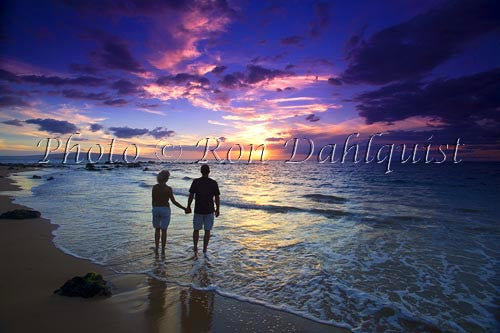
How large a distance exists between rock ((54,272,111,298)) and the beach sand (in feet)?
0.40

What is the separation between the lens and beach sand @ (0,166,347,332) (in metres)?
4.21

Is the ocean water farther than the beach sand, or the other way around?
the ocean water

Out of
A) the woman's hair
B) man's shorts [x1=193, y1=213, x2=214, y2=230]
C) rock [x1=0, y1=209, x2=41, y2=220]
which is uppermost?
the woman's hair

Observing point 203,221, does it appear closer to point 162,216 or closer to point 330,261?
point 162,216

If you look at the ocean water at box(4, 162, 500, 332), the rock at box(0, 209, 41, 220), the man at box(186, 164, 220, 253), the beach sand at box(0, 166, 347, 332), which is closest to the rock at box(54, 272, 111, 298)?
the beach sand at box(0, 166, 347, 332)

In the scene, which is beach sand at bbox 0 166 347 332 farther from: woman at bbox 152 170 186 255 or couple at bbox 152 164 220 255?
couple at bbox 152 164 220 255

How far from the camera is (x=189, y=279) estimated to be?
625 centimetres

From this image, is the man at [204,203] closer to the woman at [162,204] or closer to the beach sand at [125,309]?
the woman at [162,204]

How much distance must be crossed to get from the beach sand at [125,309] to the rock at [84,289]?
4.8 inches

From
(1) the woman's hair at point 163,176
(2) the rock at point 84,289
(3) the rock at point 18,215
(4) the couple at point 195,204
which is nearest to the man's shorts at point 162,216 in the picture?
(4) the couple at point 195,204

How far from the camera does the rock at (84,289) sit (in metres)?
5.02

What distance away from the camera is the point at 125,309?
15.5ft

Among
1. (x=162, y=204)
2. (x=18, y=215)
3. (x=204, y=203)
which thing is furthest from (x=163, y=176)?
(x=18, y=215)

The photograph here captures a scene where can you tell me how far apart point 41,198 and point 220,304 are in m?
17.7
